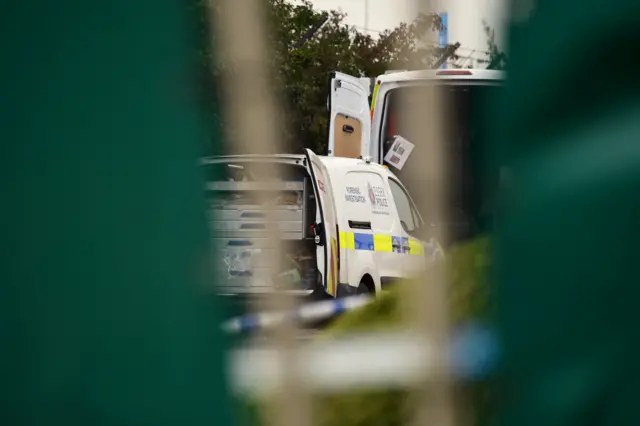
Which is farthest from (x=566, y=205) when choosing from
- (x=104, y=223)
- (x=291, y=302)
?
(x=104, y=223)

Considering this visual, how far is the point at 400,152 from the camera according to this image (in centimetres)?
83

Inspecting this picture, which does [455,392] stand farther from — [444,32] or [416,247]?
[444,32]

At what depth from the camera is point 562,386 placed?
0.75 m

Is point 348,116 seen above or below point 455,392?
above

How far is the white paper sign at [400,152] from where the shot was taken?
729 mm

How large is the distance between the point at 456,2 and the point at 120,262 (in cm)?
31

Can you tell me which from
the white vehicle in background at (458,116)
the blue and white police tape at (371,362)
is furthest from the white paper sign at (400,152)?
the blue and white police tape at (371,362)

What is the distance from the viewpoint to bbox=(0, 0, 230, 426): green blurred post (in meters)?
0.65

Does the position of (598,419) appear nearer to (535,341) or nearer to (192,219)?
(535,341)

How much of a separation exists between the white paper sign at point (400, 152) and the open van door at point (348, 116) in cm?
6

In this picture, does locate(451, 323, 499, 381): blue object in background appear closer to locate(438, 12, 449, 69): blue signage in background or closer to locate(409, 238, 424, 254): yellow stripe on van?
locate(409, 238, 424, 254): yellow stripe on van

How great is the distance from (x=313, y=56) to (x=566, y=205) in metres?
0.24

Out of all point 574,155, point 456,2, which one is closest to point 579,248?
point 574,155

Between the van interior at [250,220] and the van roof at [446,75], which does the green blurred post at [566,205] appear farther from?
the van interior at [250,220]
